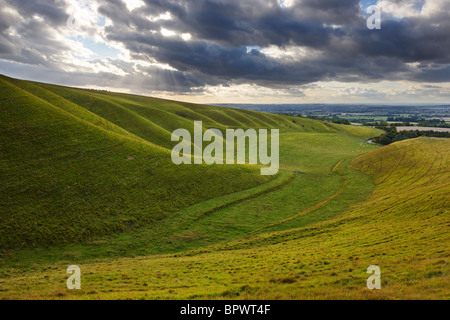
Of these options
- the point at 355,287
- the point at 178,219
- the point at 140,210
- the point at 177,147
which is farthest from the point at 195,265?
the point at 177,147

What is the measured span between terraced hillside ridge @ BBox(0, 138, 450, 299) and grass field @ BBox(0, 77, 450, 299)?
0.47ft

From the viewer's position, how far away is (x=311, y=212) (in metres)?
43.1

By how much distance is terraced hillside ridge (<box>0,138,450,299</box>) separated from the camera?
1451 centimetres

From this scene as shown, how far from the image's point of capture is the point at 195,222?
38.6 meters

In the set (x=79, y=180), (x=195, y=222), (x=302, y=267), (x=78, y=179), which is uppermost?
(x=78, y=179)

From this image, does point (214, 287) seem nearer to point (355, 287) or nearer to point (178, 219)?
point (355, 287)

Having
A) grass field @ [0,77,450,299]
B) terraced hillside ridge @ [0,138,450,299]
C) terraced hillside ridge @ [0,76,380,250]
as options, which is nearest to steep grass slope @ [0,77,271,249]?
terraced hillside ridge @ [0,76,380,250]

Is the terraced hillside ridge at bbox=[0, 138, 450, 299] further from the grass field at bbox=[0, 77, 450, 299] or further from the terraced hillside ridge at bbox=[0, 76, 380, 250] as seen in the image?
the terraced hillside ridge at bbox=[0, 76, 380, 250]

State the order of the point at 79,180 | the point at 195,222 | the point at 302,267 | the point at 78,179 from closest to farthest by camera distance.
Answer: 1. the point at 302,267
2. the point at 195,222
3. the point at 79,180
4. the point at 78,179

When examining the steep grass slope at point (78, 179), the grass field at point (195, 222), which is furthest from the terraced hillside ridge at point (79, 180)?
the grass field at point (195, 222)

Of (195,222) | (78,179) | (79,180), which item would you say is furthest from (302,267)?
(78,179)

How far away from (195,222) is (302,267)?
74.6 feet

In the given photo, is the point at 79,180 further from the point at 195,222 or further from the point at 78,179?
the point at 195,222
